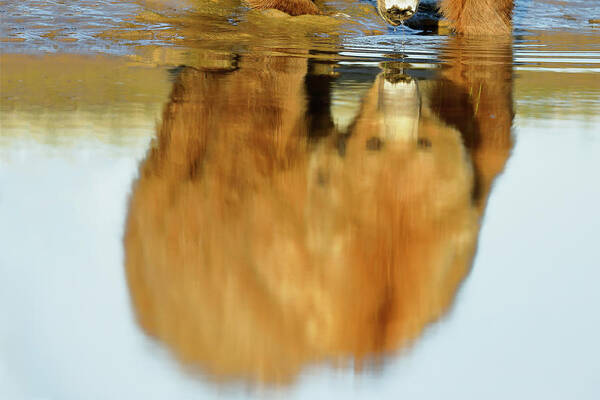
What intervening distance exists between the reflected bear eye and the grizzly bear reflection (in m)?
0.01

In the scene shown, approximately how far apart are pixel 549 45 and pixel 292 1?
81.7 inches

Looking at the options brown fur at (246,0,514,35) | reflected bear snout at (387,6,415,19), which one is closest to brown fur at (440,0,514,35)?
brown fur at (246,0,514,35)

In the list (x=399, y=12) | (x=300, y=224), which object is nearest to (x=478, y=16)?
(x=399, y=12)

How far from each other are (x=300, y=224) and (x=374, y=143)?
2.29 ft

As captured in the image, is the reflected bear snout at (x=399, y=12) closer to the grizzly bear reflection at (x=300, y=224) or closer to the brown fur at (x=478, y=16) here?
the grizzly bear reflection at (x=300, y=224)

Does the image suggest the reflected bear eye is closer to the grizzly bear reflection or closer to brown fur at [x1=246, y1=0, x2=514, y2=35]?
the grizzly bear reflection

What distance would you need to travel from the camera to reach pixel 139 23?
282 inches

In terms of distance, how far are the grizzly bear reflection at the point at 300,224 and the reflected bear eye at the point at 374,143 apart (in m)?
0.01

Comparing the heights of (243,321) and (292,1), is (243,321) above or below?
below

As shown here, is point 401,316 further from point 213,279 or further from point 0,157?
point 0,157

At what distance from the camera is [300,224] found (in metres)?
3.12

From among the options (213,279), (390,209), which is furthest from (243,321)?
(390,209)

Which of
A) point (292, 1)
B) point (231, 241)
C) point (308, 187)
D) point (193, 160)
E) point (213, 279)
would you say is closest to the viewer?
point (213, 279)

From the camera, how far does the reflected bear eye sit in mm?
3617
